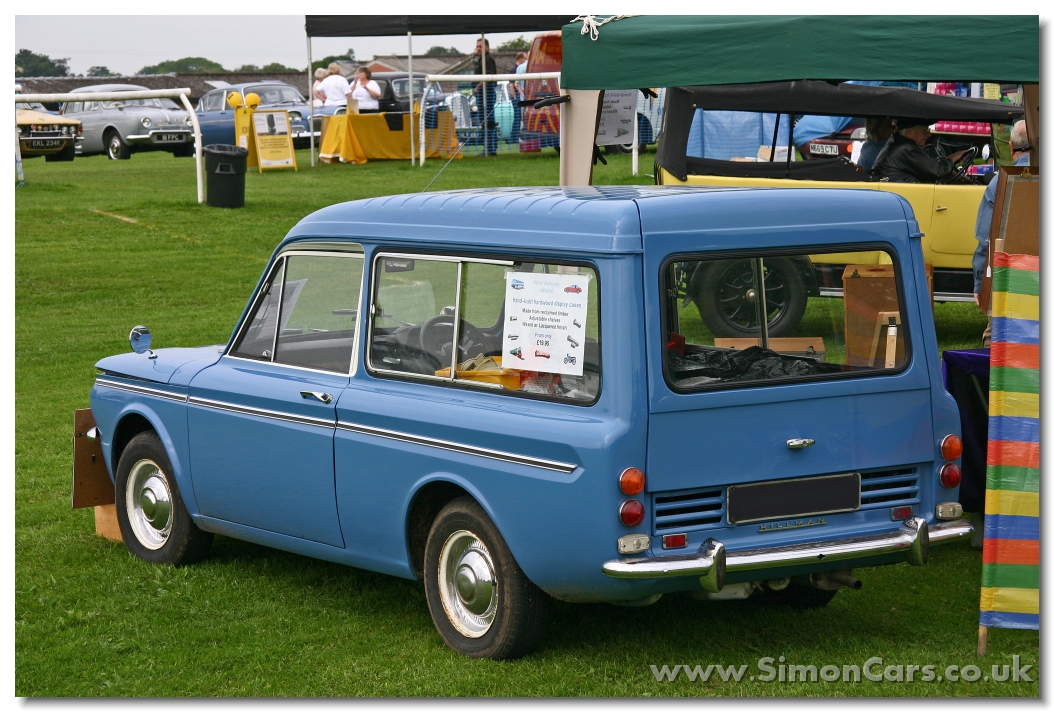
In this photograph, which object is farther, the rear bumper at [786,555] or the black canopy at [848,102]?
the black canopy at [848,102]

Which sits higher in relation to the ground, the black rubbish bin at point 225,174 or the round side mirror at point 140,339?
the black rubbish bin at point 225,174

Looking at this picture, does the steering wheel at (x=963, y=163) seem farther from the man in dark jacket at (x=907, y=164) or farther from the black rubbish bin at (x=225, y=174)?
the black rubbish bin at (x=225, y=174)

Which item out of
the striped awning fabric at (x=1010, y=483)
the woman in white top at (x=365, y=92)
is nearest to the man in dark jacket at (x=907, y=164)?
the striped awning fabric at (x=1010, y=483)

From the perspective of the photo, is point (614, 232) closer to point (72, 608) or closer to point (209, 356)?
point (209, 356)

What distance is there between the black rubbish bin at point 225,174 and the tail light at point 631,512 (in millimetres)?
16039

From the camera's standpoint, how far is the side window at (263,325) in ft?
20.7

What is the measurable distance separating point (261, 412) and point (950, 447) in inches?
119

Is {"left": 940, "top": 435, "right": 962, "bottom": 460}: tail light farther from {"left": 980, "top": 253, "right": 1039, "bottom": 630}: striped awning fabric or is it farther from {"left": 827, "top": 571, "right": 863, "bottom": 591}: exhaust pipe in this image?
{"left": 827, "top": 571, "right": 863, "bottom": 591}: exhaust pipe

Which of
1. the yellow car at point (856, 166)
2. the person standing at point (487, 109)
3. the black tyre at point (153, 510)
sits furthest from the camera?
the person standing at point (487, 109)

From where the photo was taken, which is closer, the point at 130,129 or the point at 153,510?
the point at 153,510

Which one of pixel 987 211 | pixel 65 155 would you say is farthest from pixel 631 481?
pixel 65 155

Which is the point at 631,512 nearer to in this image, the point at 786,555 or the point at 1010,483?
the point at 786,555

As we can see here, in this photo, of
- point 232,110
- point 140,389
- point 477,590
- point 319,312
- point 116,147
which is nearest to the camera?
point 477,590

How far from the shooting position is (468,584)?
522 cm
